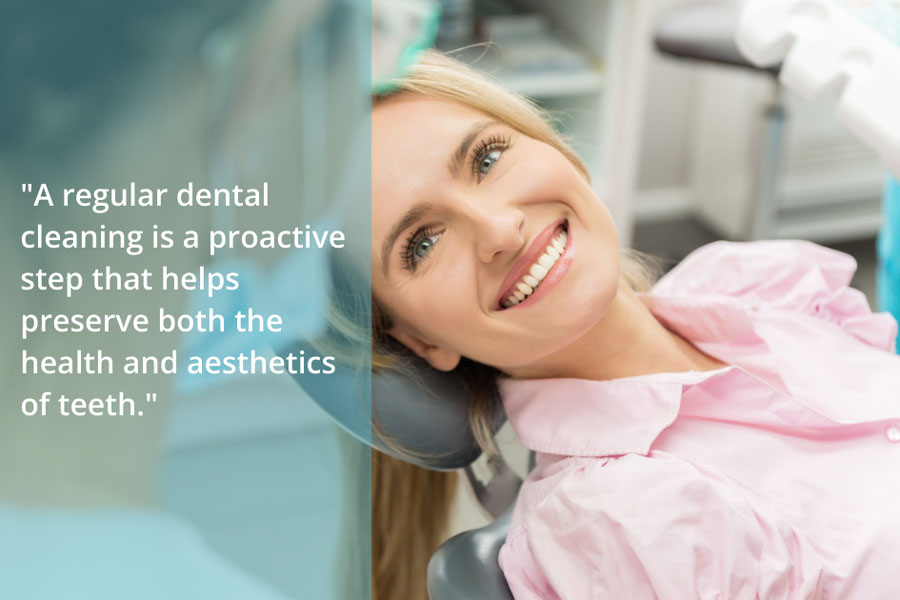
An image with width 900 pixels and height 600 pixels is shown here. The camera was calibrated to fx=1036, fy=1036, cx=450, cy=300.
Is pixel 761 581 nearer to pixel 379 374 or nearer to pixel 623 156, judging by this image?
pixel 379 374

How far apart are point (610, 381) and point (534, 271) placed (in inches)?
5.8

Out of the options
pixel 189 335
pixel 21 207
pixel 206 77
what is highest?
pixel 206 77

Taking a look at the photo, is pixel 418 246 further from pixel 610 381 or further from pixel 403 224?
pixel 610 381

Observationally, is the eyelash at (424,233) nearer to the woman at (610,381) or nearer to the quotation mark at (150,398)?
the woman at (610,381)

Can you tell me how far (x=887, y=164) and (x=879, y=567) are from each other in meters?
0.33

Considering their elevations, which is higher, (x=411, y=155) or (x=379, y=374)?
(x=411, y=155)

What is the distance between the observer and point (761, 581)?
0.82 metres

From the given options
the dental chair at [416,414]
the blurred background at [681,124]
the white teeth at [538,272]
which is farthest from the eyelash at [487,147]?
the blurred background at [681,124]

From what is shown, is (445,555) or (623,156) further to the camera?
(623,156)

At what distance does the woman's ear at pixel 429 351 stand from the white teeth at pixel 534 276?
0.34ft

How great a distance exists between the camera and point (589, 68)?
227cm

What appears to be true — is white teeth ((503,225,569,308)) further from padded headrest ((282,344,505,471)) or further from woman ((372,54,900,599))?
padded headrest ((282,344,505,471))

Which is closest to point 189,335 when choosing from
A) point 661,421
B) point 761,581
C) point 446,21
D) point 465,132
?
point 465,132

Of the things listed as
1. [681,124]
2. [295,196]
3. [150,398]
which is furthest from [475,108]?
[681,124]
